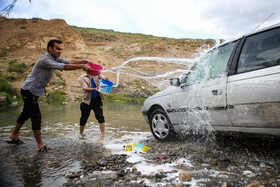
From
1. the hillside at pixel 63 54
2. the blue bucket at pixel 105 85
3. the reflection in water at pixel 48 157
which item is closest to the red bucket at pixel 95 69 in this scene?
the blue bucket at pixel 105 85

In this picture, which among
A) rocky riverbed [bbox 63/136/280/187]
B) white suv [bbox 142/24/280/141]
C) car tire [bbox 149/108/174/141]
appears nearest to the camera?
rocky riverbed [bbox 63/136/280/187]

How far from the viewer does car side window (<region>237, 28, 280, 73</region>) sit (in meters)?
2.61

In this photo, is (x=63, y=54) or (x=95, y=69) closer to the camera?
(x=95, y=69)

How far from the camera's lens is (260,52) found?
2.78m

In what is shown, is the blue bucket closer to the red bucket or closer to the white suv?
the red bucket

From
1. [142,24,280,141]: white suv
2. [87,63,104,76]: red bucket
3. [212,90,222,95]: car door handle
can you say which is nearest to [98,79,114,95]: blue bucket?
[87,63,104,76]: red bucket

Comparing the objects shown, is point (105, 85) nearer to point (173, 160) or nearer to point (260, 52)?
point (173, 160)

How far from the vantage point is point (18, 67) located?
1958cm

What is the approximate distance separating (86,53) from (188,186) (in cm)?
2816

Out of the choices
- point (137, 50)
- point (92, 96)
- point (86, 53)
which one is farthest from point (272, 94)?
point (137, 50)

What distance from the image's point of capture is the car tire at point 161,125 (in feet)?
13.2

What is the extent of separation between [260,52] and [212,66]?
79cm

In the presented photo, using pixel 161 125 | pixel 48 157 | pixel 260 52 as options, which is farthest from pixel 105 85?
pixel 260 52

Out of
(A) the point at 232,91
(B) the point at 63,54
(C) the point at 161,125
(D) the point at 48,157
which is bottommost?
(D) the point at 48,157
